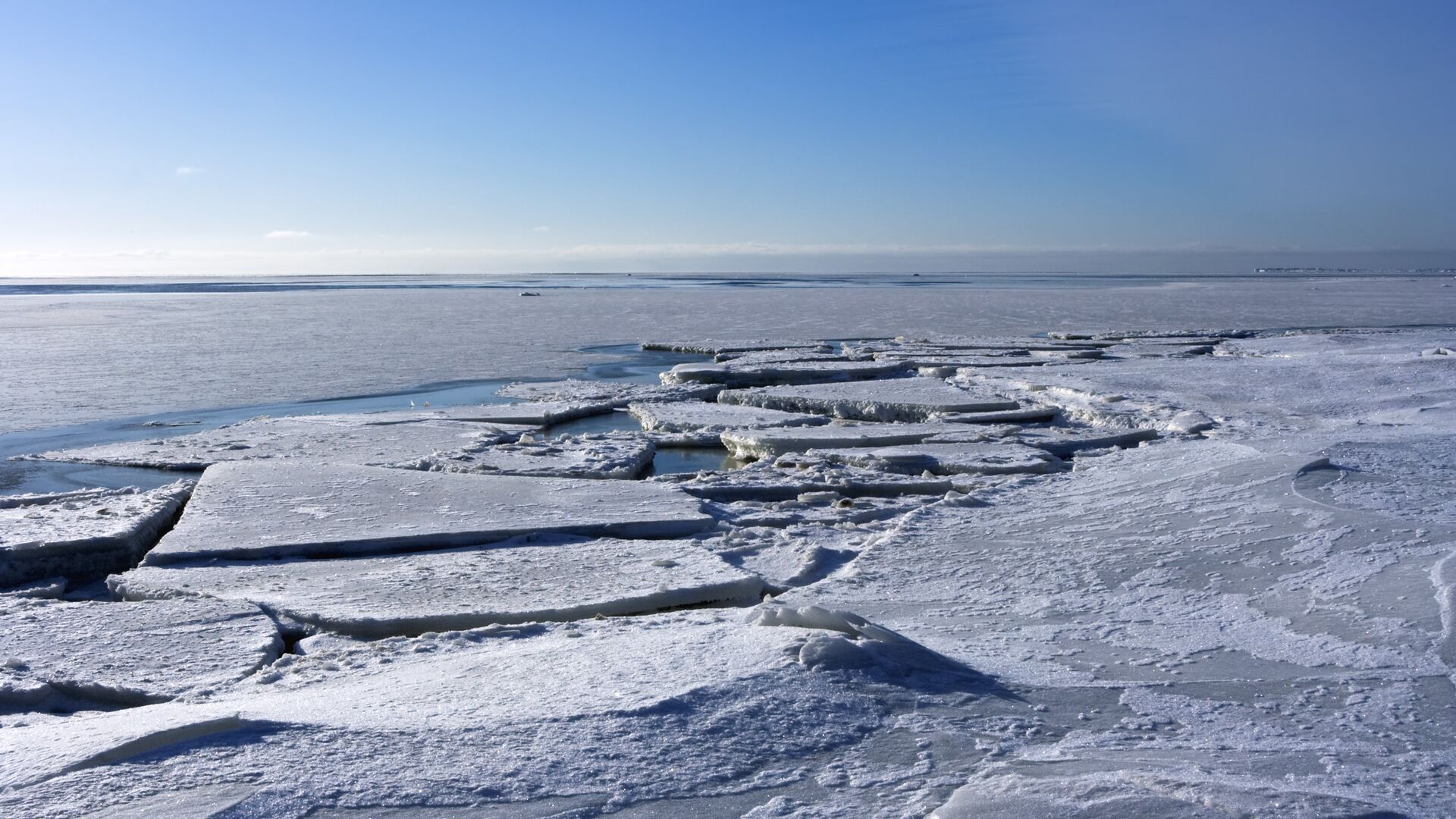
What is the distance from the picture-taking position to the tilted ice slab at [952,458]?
5.61m

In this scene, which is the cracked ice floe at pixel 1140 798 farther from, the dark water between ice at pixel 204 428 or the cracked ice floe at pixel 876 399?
the cracked ice floe at pixel 876 399

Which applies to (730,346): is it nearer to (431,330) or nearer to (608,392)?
(608,392)

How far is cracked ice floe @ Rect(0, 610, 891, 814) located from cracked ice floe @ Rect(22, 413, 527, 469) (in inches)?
141

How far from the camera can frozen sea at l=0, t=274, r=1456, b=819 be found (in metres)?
1.95

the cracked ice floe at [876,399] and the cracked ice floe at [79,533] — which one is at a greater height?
the cracked ice floe at [876,399]

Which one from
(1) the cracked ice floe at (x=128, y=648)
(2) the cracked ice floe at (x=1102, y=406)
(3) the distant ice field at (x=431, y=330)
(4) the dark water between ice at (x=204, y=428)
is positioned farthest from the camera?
(3) the distant ice field at (x=431, y=330)

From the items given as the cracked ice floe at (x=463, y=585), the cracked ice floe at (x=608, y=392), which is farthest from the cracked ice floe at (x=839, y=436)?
the cracked ice floe at (x=463, y=585)

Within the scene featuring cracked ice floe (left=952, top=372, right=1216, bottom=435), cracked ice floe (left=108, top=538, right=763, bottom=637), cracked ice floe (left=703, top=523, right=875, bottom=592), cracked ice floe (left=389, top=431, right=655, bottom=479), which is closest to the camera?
cracked ice floe (left=108, top=538, right=763, bottom=637)

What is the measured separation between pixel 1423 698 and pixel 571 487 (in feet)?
11.9

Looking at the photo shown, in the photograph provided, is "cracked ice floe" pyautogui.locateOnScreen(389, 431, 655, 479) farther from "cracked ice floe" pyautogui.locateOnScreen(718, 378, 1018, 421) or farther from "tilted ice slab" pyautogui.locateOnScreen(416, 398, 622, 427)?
"cracked ice floe" pyautogui.locateOnScreen(718, 378, 1018, 421)

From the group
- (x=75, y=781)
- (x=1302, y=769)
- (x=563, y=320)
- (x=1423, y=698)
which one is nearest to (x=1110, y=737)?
(x=1302, y=769)

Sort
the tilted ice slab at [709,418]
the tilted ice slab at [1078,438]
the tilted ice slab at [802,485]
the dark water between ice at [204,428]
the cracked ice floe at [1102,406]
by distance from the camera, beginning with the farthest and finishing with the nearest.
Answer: the tilted ice slab at [709,418] → the cracked ice floe at [1102,406] → the tilted ice slab at [1078,438] → the dark water between ice at [204,428] → the tilted ice slab at [802,485]

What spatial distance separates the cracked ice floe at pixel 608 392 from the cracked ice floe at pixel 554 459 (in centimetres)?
215

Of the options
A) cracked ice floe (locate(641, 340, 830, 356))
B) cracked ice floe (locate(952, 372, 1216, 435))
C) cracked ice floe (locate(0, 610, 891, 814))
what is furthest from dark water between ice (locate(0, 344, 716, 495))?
cracked ice floe (locate(0, 610, 891, 814))
